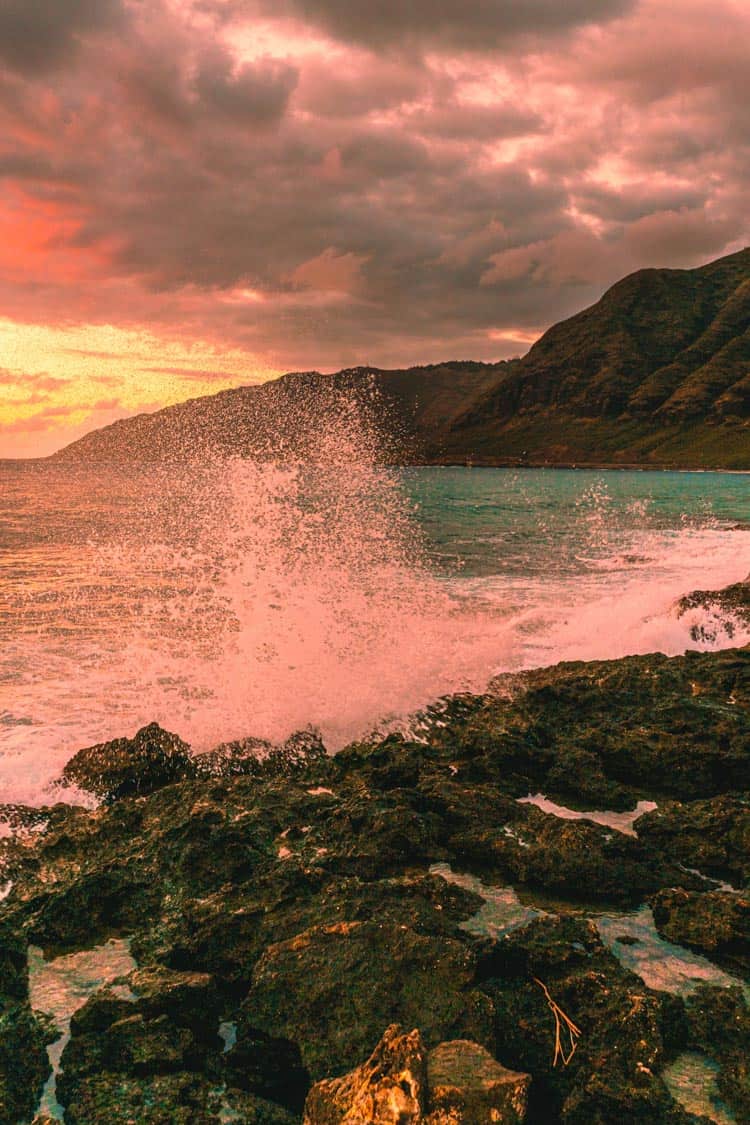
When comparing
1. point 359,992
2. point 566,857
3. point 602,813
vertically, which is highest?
point 359,992

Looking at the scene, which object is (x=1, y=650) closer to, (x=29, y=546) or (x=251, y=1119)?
(x=251, y=1119)

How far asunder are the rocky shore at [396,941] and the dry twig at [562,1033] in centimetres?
1

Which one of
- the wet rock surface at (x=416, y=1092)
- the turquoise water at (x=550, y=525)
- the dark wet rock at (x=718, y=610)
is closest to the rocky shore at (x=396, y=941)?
the wet rock surface at (x=416, y=1092)

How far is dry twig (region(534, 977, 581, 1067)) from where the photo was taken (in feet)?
14.8

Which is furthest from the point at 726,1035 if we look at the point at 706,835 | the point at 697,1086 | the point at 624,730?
the point at 624,730

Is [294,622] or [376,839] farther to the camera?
[294,622]

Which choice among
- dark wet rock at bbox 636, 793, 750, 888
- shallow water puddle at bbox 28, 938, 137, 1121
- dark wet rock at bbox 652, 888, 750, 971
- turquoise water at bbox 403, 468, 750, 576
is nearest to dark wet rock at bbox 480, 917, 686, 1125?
dark wet rock at bbox 652, 888, 750, 971

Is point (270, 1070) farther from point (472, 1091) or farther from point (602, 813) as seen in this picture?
point (602, 813)

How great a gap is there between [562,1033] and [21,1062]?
136 inches

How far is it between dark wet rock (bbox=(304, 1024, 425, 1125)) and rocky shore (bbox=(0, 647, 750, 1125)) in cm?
1

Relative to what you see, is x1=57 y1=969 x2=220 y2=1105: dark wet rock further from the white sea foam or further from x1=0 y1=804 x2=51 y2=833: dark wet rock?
the white sea foam

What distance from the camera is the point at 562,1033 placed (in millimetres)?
Result: 4637

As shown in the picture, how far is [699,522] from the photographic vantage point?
56.7 meters

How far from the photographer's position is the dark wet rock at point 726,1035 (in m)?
4.42
